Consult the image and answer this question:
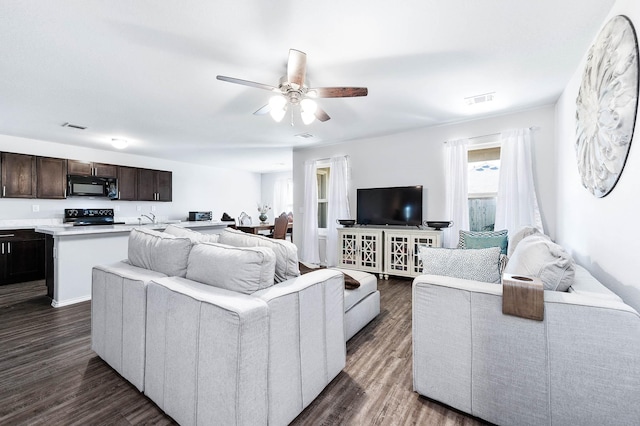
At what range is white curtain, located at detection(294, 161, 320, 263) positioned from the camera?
17.9ft

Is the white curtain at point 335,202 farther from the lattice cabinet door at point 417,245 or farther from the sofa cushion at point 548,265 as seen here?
the sofa cushion at point 548,265

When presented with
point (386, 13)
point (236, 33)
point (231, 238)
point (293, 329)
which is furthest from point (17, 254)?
point (386, 13)

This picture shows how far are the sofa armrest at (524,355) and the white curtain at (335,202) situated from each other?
3.55m

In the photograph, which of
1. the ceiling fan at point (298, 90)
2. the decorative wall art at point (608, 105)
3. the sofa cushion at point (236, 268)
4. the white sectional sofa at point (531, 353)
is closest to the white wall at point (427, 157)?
the decorative wall art at point (608, 105)

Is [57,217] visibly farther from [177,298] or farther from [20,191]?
[177,298]

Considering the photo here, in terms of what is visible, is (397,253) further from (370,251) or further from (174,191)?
(174,191)

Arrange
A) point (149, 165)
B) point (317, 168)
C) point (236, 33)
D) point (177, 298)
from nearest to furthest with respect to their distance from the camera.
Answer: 1. point (177, 298)
2. point (236, 33)
3. point (317, 168)
4. point (149, 165)

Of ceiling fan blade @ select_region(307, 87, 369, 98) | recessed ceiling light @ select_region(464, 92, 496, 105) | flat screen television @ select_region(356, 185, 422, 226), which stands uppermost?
recessed ceiling light @ select_region(464, 92, 496, 105)

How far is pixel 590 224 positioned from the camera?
216 cm

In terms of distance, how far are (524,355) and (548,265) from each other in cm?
47

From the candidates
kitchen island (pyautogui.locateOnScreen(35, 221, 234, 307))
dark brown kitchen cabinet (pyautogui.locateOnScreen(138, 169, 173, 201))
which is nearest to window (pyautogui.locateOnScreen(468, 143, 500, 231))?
kitchen island (pyautogui.locateOnScreen(35, 221, 234, 307))

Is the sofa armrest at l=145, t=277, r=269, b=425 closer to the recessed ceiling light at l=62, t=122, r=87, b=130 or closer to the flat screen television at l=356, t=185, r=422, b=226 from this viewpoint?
the flat screen television at l=356, t=185, r=422, b=226

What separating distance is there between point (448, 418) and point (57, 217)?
6630 millimetres

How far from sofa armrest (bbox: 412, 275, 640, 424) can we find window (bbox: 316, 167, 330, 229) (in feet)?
13.0
